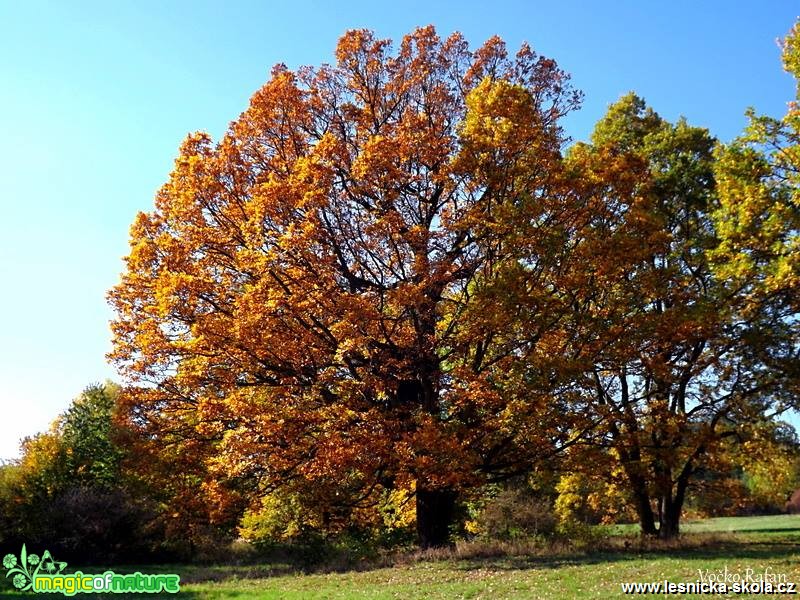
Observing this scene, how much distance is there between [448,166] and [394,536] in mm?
16536

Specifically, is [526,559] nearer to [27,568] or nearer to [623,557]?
[623,557]

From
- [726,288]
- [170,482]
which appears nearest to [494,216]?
[726,288]

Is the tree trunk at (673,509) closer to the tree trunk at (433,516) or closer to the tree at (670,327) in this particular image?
the tree at (670,327)

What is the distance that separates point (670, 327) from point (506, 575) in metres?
8.84

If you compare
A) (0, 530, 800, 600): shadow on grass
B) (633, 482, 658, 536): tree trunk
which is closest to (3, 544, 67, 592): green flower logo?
(0, 530, 800, 600): shadow on grass

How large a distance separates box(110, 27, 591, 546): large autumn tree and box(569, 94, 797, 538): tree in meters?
1.73

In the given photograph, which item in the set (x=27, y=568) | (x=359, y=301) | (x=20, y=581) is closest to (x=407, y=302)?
(x=359, y=301)

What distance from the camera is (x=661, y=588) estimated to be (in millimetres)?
12156

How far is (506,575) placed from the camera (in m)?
15.1

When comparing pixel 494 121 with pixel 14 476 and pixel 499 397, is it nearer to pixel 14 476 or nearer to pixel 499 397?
pixel 499 397

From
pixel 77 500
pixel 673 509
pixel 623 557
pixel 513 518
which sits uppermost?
pixel 77 500

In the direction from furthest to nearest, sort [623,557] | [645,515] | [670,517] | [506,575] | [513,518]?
[513,518] < [645,515] < [670,517] < [623,557] < [506,575]

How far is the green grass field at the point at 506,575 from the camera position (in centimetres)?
1321

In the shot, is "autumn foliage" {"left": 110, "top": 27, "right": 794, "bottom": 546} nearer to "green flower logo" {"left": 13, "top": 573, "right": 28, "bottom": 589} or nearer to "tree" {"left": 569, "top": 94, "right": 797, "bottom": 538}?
"tree" {"left": 569, "top": 94, "right": 797, "bottom": 538}
